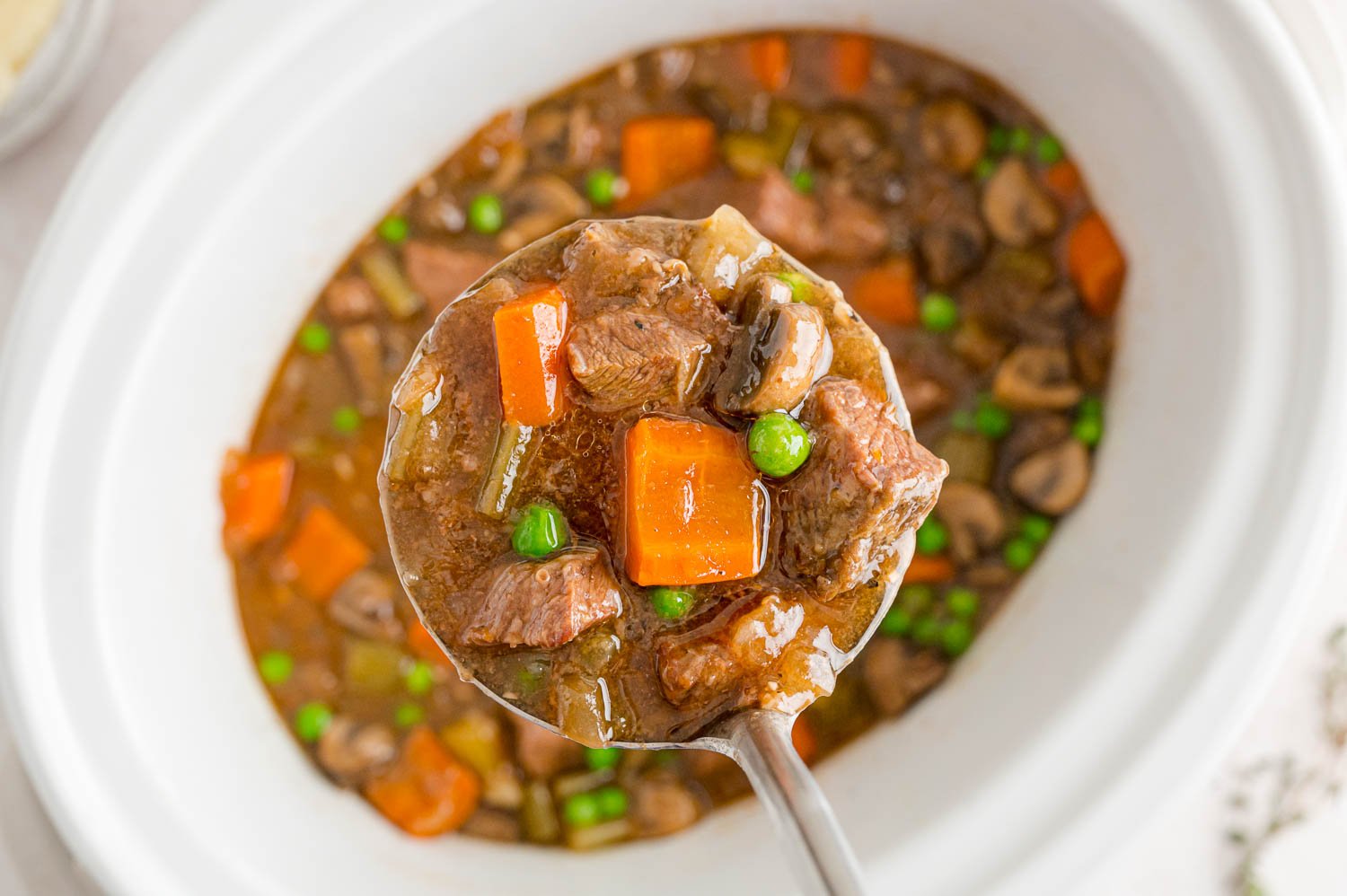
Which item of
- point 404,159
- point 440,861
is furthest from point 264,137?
point 440,861

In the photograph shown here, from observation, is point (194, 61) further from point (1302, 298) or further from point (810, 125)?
point (1302, 298)

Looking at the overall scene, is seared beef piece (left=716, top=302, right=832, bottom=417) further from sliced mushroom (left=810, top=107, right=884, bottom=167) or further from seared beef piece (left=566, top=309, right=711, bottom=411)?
sliced mushroom (left=810, top=107, right=884, bottom=167)

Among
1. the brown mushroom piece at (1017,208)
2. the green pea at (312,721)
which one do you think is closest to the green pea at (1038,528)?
the brown mushroom piece at (1017,208)

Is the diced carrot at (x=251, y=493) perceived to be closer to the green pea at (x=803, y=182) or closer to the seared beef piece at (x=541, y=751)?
the seared beef piece at (x=541, y=751)

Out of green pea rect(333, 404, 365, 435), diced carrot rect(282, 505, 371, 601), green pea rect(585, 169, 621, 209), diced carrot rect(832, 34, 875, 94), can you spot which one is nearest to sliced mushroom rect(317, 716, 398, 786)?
diced carrot rect(282, 505, 371, 601)

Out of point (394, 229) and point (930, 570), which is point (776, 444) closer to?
point (930, 570)

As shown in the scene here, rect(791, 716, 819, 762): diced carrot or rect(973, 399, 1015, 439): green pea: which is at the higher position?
rect(973, 399, 1015, 439): green pea

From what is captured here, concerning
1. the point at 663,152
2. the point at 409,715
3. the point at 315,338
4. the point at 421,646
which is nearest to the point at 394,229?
the point at 315,338
